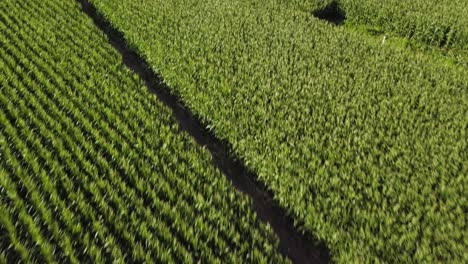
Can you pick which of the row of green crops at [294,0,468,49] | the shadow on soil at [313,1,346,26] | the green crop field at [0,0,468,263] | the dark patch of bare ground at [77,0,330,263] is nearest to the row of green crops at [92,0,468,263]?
the green crop field at [0,0,468,263]

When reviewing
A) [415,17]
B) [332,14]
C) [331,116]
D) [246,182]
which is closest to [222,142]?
[246,182]

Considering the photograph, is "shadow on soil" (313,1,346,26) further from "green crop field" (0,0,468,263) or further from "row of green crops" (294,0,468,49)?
"green crop field" (0,0,468,263)

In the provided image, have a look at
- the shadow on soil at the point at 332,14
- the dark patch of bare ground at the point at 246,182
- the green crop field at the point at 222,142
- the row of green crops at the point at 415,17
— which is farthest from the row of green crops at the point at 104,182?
the shadow on soil at the point at 332,14

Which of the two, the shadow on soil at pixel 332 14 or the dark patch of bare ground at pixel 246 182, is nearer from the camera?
the dark patch of bare ground at pixel 246 182

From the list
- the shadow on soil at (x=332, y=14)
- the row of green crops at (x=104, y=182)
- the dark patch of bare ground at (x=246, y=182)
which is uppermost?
the row of green crops at (x=104, y=182)

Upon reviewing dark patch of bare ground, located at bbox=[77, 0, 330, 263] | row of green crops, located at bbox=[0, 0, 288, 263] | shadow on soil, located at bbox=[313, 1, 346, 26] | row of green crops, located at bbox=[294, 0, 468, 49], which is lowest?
shadow on soil, located at bbox=[313, 1, 346, 26]

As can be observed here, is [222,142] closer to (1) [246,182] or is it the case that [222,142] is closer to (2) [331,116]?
Answer: (1) [246,182]

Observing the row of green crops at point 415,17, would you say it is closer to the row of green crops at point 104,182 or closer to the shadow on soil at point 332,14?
the shadow on soil at point 332,14
